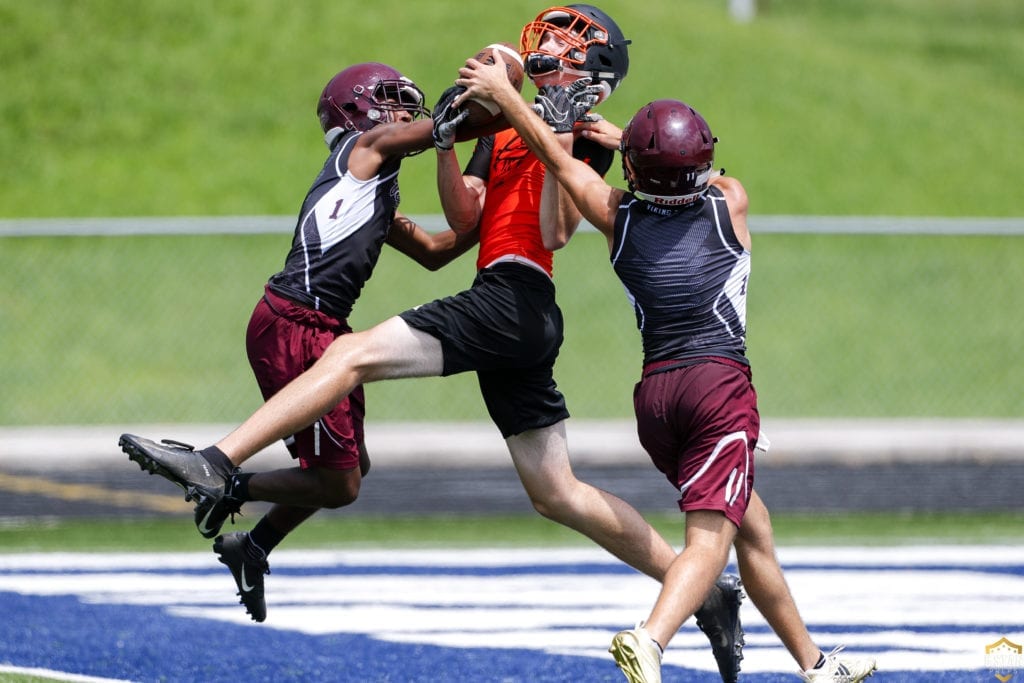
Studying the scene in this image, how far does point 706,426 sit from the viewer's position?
16.4 ft

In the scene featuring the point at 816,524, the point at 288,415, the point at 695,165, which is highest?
the point at 695,165

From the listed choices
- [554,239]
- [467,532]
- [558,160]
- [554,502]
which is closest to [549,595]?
[467,532]

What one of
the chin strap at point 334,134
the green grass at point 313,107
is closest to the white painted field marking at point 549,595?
the chin strap at point 334,134

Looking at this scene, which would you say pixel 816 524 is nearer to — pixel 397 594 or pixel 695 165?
pixel 397 594

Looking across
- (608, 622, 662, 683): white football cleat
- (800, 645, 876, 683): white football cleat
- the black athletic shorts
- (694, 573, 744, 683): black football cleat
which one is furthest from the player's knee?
(608, 622, 662, 683): white football cleat

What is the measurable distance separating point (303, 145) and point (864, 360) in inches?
331

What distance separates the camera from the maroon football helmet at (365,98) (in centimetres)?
599

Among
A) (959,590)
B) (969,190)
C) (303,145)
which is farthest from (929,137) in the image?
(959,590)

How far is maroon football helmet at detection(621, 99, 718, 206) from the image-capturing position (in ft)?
16.3

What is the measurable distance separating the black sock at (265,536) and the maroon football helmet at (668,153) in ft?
7.60

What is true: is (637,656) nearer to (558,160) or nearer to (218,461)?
(218,461)

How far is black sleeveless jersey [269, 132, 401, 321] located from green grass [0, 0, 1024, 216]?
1117 centimetres

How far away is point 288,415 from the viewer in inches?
200

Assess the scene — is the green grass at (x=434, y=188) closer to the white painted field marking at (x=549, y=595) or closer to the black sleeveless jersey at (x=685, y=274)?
the white painted field marking at (x=549, y=595)
